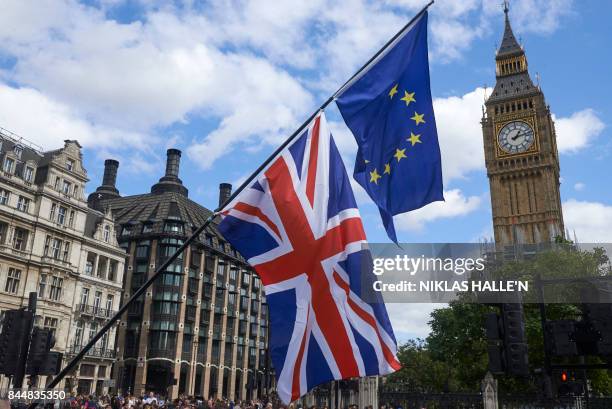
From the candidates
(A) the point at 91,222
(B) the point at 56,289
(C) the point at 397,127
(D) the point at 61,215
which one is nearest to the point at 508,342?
(C) the point at 397,127

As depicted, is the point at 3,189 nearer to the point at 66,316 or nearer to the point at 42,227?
the point at 42,227

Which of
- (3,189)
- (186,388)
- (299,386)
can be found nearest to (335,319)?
(299,386)

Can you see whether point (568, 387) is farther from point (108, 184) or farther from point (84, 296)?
point (108, 184)

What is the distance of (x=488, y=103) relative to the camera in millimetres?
108938

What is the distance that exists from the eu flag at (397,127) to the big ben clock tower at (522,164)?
301 feet

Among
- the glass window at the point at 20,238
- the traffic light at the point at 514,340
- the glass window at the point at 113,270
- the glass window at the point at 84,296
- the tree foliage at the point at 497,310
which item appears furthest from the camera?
the glass window at the point at 113,270

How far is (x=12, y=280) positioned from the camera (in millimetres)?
46688

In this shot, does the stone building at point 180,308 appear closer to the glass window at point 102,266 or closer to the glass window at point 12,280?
the glass window at point 102,266

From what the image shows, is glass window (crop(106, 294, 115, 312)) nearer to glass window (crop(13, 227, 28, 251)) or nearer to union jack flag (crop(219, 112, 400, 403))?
glass window (crop(13, 227, 28, 251))

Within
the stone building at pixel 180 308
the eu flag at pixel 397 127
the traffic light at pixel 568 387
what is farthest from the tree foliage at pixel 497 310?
the eu flag at pixel 397 127

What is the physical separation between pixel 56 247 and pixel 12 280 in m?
5.59

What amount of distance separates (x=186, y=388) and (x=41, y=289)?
24.3m

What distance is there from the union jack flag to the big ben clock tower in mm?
92871

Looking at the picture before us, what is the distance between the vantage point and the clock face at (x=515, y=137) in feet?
337
